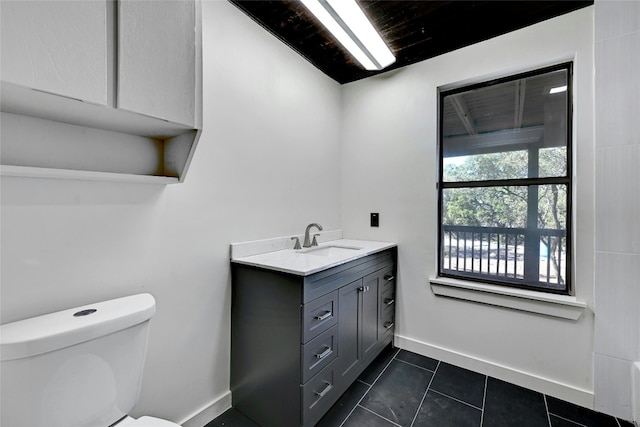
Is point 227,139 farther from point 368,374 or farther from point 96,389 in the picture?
point 368,374

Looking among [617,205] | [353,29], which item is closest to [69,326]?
[353,29]

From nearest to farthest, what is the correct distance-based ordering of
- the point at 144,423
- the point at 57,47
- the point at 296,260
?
the point at 57,47 < the point at 144,423 < the point at 296,260

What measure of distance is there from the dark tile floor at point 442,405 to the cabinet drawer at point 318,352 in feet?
1.19

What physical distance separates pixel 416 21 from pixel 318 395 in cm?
238

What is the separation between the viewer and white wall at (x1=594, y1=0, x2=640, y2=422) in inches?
59.1

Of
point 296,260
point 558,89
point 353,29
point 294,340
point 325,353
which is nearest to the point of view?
point 294,340

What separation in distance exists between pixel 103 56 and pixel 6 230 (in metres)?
0.67

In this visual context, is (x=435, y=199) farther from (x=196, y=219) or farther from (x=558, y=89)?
(x=196, y=219)

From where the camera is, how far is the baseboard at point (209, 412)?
143 centimetres

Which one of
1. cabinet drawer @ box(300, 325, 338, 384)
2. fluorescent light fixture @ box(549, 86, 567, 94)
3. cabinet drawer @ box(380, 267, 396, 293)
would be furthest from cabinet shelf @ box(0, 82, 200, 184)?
fluorescent light fixture @ box(549, 86, 567, 94)

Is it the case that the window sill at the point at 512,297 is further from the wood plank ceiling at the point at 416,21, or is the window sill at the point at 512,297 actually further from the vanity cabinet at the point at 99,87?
the vanity cabinet at the point at 99,87

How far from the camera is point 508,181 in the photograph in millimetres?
1936

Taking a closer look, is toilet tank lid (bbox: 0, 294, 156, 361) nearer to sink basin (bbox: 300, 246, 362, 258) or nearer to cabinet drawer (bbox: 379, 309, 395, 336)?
sink basin (bbox: 300, 246, 362, 258)

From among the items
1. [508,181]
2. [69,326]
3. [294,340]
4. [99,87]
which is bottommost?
[294,340]
